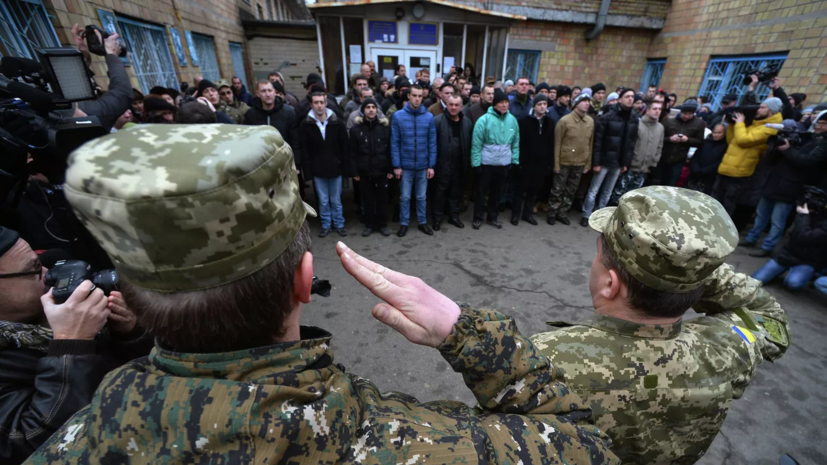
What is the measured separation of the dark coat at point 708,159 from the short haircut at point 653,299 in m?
5.56

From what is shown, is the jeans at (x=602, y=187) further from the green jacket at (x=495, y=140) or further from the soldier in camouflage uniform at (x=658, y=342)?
the soldier in camouflage uniform at (x=658, y=342)

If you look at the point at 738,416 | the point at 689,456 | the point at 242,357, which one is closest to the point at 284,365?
the point at 242,357

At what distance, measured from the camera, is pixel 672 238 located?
107cm

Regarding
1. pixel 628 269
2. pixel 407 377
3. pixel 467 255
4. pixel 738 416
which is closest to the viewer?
pixel 628 269

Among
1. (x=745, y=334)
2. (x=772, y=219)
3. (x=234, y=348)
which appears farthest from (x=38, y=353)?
(x=772, y=219)

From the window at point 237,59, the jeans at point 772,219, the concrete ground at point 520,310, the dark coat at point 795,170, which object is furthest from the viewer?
the window at point 237,59

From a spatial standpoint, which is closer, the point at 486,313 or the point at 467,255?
the point at 486,313

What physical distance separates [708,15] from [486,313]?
1529 centimetres

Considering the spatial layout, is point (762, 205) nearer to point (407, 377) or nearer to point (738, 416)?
point (738, 416)

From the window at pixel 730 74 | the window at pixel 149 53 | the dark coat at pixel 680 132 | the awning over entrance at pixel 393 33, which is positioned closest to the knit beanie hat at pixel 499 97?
the dark coat at pixel 680 132

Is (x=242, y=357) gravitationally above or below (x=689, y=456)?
above

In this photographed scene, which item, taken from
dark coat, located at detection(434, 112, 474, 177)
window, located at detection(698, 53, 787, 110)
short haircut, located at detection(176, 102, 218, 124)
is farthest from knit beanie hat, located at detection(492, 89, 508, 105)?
window, located at detection(698, 53, 787, 110)

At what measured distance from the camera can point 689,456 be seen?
1.28m

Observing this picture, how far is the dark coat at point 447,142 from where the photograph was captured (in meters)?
5.02
